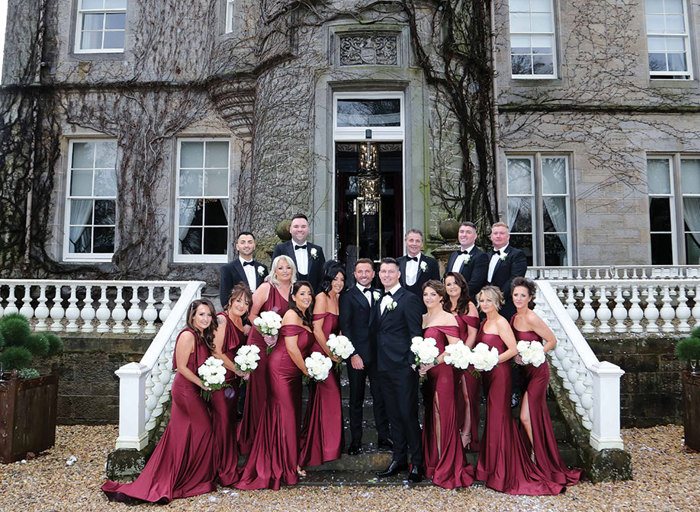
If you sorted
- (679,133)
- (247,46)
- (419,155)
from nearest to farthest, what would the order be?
(419,155) → (247,46) → (679,133)

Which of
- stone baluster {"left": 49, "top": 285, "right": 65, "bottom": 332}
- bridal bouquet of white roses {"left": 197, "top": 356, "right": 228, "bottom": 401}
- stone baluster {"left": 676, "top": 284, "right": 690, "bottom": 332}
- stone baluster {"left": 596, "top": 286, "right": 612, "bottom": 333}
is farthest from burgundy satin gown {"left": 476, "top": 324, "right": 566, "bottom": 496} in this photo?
stone baluster {"left": 49, "top": 285, "right": 65, "bottom": 332}

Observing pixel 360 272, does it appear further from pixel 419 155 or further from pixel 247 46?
pixel 247 46

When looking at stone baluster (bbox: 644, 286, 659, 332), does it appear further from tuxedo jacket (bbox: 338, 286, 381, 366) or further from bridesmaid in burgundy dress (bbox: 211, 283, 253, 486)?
bridesmaid in burgundy dress (bbox: 211, 283, 253, 486)

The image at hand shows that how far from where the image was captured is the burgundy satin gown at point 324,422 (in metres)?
4.15

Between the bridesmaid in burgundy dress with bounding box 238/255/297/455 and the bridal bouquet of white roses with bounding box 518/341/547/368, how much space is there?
206 cm

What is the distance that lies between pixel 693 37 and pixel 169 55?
10.9 metres

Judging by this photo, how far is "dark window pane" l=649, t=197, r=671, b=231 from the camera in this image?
9.66 m

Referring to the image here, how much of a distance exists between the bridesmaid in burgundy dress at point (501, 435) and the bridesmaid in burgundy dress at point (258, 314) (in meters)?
1.73

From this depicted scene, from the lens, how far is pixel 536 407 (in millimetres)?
4129

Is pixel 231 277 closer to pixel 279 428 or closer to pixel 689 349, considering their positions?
pixel 279 428

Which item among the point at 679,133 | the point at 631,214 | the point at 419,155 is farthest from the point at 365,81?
the point at 679,133

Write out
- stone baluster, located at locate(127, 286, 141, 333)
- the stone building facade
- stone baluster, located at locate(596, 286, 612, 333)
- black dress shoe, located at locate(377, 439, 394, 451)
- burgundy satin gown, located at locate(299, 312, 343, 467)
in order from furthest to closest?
1. the stone building facade
2. stone baluster, located at locate(127, 286, 141, 333)
3. stone baluster, located at locate(596, 286, 612, 333)
4. black dress shoe, located at locate(377, 439, 394, 451)
5. burgundy satin gown, located at locate(299, 312, 343, 467)

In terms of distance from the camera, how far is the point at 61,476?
14.5 ft

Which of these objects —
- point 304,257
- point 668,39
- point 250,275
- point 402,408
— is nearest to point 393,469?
point 402,408
